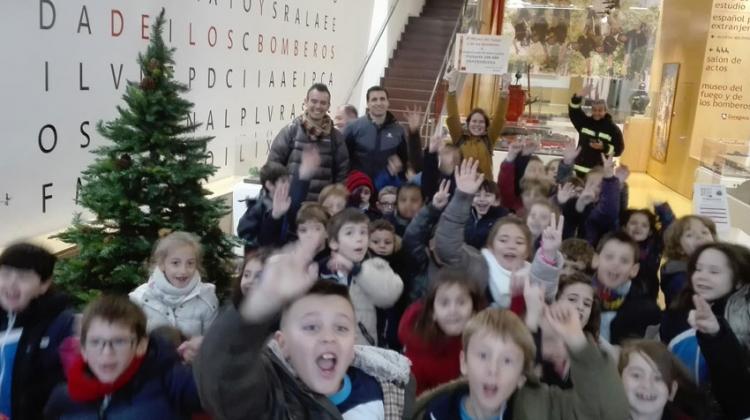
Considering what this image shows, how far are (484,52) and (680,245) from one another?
18.1 ft

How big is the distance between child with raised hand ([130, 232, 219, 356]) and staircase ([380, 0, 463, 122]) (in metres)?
8.21

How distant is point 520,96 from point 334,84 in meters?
4.27

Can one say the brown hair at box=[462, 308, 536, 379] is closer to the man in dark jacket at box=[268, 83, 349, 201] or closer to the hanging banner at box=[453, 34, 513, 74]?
the man in dark jacket at box=[268, 83, 349, 201]

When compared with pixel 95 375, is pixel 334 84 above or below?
above

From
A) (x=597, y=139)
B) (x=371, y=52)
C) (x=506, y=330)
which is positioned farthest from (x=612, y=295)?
(x=371, y=52)

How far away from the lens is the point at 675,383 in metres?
2.31

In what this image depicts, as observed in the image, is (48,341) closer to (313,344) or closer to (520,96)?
(313,344)

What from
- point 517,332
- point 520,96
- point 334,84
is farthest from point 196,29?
point 520,96

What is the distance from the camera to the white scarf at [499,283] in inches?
125

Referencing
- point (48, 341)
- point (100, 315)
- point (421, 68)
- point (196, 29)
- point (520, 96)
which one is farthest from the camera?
point (520, 96)

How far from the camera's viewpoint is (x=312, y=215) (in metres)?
3.73

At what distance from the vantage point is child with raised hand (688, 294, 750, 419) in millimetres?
2447

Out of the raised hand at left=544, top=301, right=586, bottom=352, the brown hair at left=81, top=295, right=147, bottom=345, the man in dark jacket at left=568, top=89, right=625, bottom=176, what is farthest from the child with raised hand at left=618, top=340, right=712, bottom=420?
the man in dark jacket at left=568, top=89, right=625, bottom=176

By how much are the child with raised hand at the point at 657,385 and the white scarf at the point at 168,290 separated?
6.25ft
